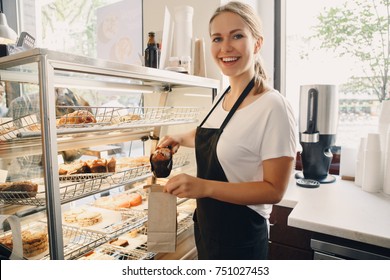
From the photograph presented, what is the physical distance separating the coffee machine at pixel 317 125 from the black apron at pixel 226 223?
72cm

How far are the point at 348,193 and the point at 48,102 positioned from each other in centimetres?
159

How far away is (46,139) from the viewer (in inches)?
36.2

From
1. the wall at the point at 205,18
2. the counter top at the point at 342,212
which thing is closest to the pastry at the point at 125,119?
the wall at the point at 205,18

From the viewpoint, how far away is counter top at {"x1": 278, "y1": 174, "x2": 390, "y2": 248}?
1.18 metres

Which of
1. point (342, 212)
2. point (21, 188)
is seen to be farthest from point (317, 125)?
point (21, 188)

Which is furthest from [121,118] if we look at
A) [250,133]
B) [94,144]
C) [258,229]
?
[258,229]

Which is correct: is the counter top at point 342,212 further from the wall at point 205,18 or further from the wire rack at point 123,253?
the wall at point 205,18

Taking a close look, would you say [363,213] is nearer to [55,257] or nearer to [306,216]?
[306,216]

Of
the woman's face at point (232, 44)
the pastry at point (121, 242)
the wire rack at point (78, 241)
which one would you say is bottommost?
the pastry at point (121, 242)

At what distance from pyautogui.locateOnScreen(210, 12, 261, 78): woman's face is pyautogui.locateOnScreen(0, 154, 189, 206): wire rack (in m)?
0.69

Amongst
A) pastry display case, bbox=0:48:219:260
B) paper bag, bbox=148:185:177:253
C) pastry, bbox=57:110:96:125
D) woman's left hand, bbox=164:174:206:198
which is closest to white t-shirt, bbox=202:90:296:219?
woman's left hand, bbox=164:174:206:198

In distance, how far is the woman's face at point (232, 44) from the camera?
113 centimetres

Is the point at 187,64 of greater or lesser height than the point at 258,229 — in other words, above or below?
above

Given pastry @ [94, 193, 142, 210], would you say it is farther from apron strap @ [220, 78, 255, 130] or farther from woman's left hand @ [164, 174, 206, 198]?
apron strap @ [220, 78, 255, 130]
